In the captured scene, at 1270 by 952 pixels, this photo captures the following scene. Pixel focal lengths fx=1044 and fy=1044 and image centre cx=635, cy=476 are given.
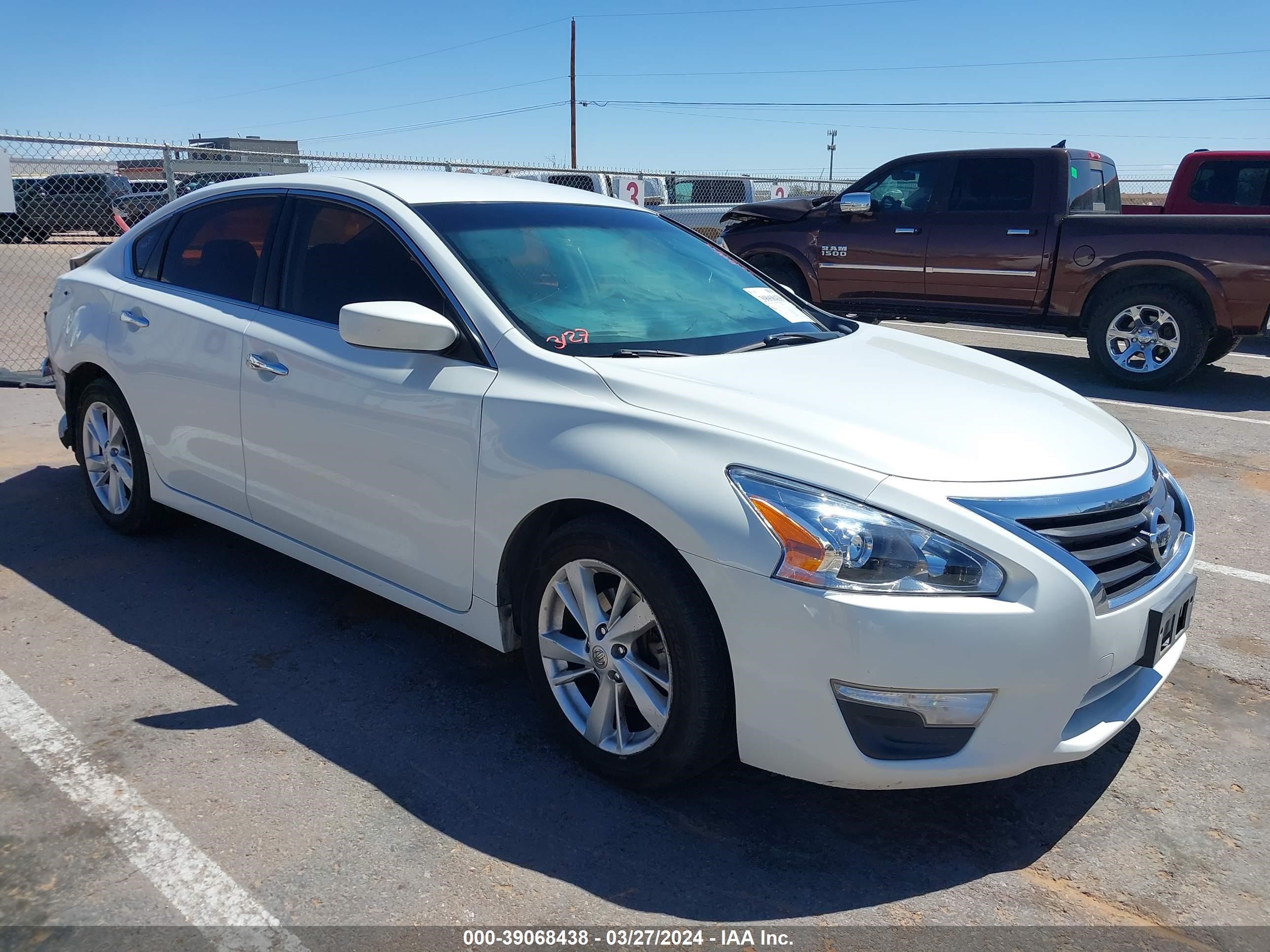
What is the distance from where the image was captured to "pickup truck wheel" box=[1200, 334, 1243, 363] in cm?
910

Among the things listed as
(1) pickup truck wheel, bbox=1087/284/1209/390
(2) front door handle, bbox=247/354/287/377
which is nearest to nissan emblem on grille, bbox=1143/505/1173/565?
(2) front door handle, bbox=247/354/287/377

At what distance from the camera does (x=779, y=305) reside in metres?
4.09

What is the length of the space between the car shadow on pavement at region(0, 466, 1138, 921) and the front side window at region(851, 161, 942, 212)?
7543 mm

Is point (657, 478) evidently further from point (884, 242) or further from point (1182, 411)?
point (884, 242)

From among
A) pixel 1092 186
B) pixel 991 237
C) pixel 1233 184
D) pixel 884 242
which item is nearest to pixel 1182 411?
pixel 991 237

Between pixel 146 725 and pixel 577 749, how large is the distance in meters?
1.37

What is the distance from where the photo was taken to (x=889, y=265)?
33.3 feet

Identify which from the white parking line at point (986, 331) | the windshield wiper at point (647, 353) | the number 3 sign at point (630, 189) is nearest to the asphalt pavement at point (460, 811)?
the windshield wiper at point (647, 353)

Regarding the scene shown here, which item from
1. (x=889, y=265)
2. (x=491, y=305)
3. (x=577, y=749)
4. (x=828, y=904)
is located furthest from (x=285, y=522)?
(x=889, y=265)

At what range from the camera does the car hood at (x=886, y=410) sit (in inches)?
105

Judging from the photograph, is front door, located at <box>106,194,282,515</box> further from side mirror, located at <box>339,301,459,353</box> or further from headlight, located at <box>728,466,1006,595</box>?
headlight, located at <box>728,466,1006,595</box>

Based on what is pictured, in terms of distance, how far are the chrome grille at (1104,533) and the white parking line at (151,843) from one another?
1929 millimetres

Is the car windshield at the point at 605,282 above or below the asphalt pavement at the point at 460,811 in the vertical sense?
above

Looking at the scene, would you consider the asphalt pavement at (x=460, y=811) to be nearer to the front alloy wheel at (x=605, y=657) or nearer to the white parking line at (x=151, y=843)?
the white parking line at (x=151, y=843)
